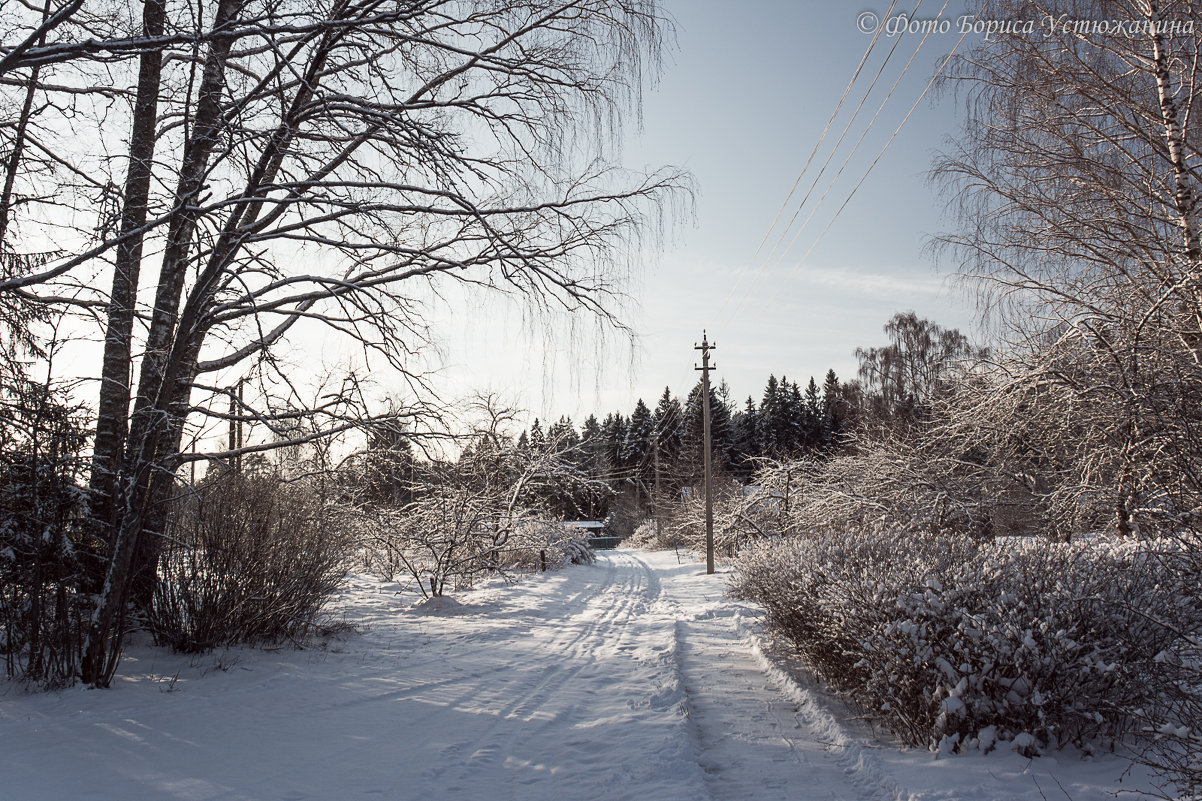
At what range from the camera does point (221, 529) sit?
21.9ft

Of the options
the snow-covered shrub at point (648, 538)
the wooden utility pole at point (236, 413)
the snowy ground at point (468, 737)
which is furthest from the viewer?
the snow-covered shrub at point (648, 538)

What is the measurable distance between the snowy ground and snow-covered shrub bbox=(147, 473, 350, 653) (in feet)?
1.22

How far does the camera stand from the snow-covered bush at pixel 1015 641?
4.09 m

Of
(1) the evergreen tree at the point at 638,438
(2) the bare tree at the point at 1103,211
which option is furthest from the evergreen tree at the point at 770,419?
(2) the bare tree at the point at 1103,211

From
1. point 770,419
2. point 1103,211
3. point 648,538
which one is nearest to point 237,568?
point 1103,211

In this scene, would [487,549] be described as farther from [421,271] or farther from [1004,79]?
[1004,79]

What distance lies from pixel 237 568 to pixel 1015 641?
6957mm

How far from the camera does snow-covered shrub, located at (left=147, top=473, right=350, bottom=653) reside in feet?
21.4

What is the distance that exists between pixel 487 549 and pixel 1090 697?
42.8ft

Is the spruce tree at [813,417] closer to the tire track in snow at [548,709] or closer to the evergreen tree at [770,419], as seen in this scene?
the evergreen tree at [770,419]

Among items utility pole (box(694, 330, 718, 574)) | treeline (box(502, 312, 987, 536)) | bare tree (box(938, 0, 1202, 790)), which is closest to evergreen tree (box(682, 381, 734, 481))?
treeline (box(502, 312, 987, 536))

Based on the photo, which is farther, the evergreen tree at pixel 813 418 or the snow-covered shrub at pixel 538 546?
the evergreen tree at pixel 813 418

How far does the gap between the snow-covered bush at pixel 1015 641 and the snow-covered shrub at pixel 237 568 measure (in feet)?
19.2

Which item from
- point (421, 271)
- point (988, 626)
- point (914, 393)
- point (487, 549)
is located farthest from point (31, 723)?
point (914, 393)
